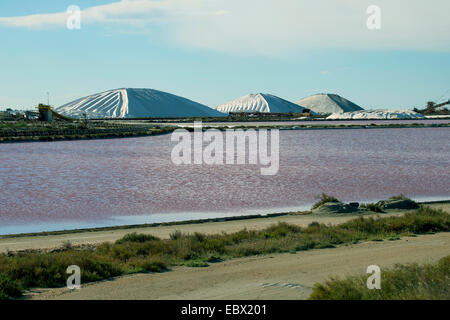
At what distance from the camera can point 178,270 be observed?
34.8 ft

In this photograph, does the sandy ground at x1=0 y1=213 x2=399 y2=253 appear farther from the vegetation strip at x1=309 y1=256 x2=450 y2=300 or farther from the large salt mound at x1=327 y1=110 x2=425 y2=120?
the large salt mound at x1=327 y1=110 x2=425 y2=120

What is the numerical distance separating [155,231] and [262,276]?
18.6 feet

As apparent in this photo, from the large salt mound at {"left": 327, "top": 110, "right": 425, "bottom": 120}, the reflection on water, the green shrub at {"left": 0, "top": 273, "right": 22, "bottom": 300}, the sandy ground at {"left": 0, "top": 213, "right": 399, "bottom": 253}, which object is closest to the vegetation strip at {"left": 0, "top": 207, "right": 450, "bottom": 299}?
the green shrub at {"left": 0, "top": 273, "right": 22, "bottom": 300}

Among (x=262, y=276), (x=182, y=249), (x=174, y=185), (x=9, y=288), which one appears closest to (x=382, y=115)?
(x=174, y=185)

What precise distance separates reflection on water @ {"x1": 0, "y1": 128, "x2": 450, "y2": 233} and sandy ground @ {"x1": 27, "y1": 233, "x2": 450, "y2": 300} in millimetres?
7086

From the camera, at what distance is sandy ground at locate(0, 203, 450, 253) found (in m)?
13.4

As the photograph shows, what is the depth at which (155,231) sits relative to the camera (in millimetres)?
14922

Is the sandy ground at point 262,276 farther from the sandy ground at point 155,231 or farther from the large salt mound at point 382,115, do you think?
the large salt mound at point 382,115

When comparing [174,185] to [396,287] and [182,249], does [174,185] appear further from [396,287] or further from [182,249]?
[396,287]

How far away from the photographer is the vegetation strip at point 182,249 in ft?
32.1
